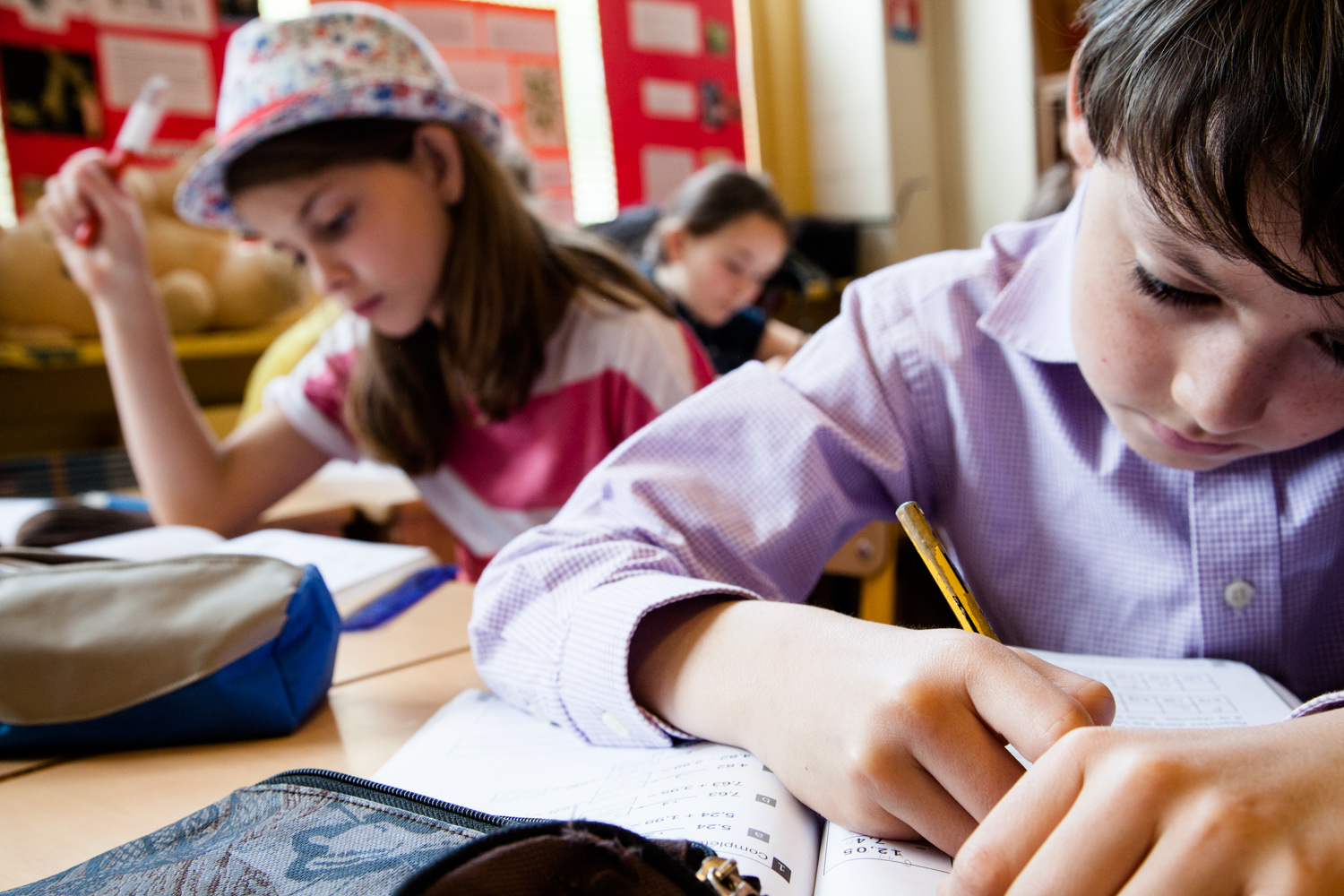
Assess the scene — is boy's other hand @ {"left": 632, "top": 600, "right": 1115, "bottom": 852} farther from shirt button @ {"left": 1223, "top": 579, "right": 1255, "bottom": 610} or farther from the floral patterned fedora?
the floral patterned fedora

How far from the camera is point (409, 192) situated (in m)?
1.06

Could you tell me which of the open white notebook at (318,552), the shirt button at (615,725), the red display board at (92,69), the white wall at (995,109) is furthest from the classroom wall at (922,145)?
the shirt button at (615,725)

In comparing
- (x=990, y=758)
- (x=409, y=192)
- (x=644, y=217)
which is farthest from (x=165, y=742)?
(x=644, y=217)

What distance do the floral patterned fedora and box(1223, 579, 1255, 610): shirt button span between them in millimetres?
882

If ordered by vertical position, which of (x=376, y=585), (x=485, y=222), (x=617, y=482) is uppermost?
(x=485, y=222)

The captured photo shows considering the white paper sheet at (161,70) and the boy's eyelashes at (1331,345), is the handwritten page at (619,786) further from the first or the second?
the white paper sheet at (161,70)

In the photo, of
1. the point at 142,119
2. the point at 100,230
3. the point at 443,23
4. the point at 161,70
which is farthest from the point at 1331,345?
the point at 443,23

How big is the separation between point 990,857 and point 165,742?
459 mm

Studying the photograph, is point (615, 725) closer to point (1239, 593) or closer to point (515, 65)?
point (1239, 593)

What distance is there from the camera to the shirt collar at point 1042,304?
594 millimetres

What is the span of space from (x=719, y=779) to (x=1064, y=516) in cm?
33

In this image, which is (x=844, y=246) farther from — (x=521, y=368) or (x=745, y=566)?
(x=745, y=566)

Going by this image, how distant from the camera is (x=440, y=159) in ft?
3.63

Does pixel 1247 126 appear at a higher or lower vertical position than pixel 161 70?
lower
